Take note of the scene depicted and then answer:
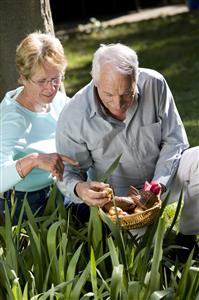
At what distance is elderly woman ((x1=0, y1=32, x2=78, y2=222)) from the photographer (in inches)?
162

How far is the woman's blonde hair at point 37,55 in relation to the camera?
13.7ft

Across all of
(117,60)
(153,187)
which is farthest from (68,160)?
(117,60)

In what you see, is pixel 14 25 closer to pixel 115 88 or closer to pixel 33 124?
pixel 33 124

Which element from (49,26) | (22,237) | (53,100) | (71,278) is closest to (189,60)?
(49,26)

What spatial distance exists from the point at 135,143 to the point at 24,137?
0.59 meters

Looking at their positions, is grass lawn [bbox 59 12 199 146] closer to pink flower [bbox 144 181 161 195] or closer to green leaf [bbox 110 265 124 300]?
pink flower [bbox 144 181 161 195]

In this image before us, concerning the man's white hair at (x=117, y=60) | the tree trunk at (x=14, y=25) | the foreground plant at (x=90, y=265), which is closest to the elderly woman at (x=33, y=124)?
the foreground plant at (x=90, y=265)

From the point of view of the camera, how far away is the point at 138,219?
12.2ft

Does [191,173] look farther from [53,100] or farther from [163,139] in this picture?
[53,100]

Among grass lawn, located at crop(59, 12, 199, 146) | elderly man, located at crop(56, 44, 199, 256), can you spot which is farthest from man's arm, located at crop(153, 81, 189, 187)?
grass lawn, located at crop(59, 12, 199, 146)

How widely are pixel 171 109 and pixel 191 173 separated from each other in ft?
1.06

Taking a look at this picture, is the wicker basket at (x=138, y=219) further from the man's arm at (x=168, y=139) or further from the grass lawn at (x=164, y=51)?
the grass lawn at (x=164, y=51)

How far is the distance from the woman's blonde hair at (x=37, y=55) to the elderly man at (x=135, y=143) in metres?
0.20

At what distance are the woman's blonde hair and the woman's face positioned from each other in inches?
0.8
